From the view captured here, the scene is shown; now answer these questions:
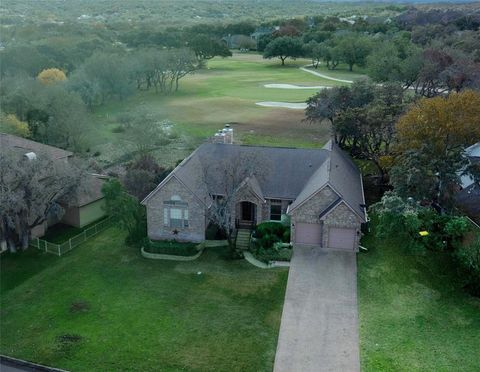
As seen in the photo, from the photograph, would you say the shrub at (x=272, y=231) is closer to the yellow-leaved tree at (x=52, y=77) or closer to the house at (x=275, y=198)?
the house at (x=275, y=198)

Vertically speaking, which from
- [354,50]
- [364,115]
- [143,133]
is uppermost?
[354,50]

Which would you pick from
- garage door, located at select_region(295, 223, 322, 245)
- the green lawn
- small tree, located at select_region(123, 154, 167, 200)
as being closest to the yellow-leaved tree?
the green lawn

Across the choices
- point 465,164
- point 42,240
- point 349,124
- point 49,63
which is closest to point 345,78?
point 49,63

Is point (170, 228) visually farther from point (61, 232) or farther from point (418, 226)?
point (418, 226)

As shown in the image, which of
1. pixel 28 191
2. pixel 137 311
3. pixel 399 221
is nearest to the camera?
pixel 137 311

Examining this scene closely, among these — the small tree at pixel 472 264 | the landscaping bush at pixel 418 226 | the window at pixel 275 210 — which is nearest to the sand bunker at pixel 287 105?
the window at pixel 275 210

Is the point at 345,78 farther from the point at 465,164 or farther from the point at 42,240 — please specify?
the point at 42,240

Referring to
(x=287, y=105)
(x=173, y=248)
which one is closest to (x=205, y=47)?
(x=287, y=105)
